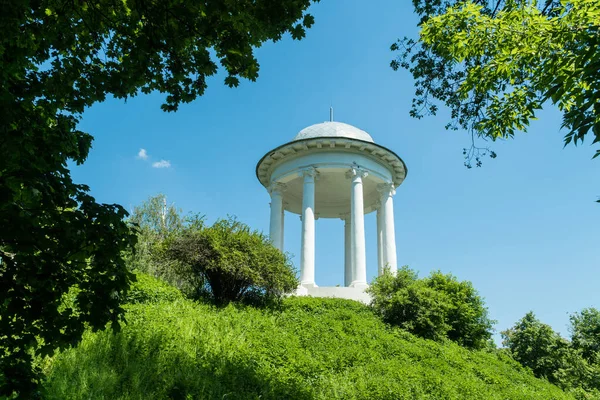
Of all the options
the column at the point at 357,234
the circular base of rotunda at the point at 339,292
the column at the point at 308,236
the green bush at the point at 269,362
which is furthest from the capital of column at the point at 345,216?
the green bush at the point at 269,362

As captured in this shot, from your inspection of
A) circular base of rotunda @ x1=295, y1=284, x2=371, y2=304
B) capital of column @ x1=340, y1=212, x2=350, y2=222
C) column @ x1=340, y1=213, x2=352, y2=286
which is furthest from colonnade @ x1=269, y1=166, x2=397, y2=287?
capital of column @ x1=340, y1=212, x2=350, y2=222

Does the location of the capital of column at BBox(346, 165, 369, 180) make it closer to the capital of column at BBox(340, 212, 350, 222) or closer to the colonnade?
the colonnade

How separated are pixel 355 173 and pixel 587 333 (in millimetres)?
20978

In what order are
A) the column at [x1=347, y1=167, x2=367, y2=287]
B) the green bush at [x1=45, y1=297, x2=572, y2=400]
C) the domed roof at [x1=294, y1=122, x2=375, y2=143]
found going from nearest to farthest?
the green bush at [x1=45, y1=297, x2=572, y2=400]
the column at [x1=347, y1=167, x2=367, y2=287]
the domed roof at [x1=294, y1=122, x2=375, y2=143]

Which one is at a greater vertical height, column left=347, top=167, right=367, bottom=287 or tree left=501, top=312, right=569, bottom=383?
column left=347, top=167, right=367, bottom=287

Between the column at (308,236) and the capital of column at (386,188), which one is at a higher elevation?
the capital of column at (386,188)

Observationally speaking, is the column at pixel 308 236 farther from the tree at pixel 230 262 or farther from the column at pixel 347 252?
the column at pixel 347 252

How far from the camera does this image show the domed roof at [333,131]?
29.1 m

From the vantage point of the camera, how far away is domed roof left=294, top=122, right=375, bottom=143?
1144 inches

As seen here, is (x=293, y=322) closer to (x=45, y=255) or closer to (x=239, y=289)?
(x=239, y=289)

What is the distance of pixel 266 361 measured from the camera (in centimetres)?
1157

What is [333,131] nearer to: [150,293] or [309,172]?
[309,172]

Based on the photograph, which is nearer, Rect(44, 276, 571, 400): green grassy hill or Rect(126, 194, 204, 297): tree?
Rect(44, 276, 571, 400): green grassy hill

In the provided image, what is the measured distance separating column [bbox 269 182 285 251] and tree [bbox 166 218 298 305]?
8.21 metres
